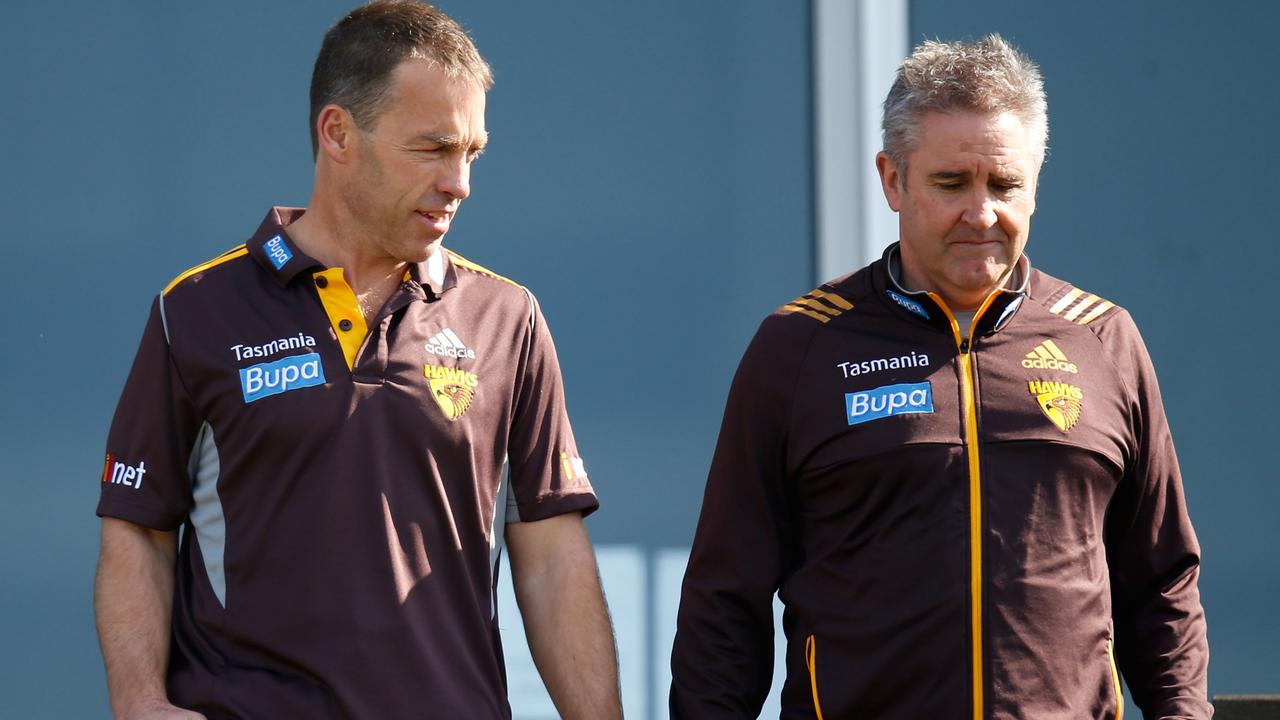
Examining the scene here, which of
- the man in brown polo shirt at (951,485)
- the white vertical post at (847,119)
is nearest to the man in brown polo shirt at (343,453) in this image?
the man in brown polo shirt at (951,485)

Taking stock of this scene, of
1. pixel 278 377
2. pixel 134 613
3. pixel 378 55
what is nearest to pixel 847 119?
pixel 378 55

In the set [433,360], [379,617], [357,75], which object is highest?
[357,75]

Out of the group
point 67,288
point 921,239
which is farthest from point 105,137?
point 921,239

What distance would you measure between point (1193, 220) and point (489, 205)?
5.31 feet

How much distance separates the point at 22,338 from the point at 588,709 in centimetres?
163

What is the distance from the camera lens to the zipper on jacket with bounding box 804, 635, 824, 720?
2.23 m

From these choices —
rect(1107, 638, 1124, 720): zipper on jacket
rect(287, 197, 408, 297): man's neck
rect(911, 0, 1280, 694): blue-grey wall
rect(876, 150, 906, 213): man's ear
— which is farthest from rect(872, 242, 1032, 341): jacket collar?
rect(911, 0, 1280, 694): blue-grey wall

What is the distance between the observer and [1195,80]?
3557mm

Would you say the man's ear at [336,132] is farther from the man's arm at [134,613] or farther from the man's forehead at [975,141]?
the man's forehead at [975,141]

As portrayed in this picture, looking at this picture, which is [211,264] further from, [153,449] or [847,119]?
[847,119]

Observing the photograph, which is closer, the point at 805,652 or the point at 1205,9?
the point at 805,652

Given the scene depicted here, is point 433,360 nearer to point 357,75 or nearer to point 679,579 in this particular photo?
point 357,75

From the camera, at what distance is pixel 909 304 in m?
2.35

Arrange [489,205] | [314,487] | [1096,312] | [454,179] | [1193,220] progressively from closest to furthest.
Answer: [314,487] < [454,179] < [1096,312] < [489,205] < [1193,220]
